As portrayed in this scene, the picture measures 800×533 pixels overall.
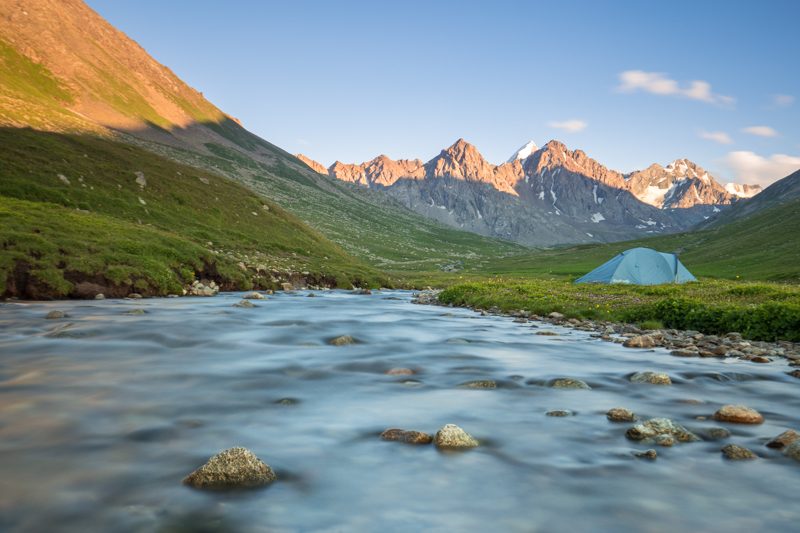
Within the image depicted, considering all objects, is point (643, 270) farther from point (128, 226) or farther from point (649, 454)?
point (649, 454)

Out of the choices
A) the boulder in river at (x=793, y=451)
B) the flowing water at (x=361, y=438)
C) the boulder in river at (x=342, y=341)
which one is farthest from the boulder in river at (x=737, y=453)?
the boulder in river at (x=342, y=341)

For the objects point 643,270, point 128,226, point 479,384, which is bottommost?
point 479,384

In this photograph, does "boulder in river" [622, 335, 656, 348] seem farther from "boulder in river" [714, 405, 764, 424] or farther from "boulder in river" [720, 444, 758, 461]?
"boulder in river" [720, 444, 758, 461]

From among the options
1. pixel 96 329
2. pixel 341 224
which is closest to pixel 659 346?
pixel 96 329

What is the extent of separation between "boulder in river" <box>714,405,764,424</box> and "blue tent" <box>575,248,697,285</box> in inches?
1608

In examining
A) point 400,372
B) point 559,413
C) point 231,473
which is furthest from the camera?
point 400,372

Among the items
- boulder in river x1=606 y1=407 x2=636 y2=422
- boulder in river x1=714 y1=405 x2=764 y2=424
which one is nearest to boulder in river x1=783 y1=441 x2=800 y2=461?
boulder in river x1=714 y1=405 x2=764 y2=424

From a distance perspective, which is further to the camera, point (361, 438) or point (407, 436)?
point (361, 438)

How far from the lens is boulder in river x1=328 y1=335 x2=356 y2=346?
18938mm

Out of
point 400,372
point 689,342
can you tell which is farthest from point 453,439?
point 689,342

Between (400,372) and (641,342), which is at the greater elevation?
(641,342)

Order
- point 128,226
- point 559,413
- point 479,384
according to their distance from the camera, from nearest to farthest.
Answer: point 559,413, point 479,384, point 128,226

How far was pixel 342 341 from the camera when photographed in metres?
19.1

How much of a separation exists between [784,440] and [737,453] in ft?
3.58
